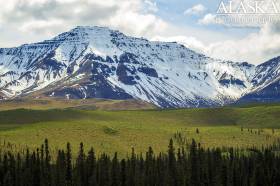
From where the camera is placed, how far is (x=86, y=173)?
194 metres

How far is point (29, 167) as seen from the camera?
19350 cm

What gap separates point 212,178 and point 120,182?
31.6 m

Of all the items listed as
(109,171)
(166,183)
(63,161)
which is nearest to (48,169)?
(63,161)

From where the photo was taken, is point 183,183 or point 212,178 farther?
point 212,178

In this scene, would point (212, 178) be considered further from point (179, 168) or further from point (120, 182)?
point (120, 182)

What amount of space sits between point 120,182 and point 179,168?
21.6 metres

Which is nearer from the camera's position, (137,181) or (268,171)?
(137,181)

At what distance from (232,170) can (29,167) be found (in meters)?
Result: 66.2

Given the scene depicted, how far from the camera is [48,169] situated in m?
190

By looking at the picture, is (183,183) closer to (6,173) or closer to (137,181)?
(137,181)

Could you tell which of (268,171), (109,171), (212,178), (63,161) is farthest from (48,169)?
(268,171)

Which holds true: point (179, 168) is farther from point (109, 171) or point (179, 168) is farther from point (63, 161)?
point (63, 161)

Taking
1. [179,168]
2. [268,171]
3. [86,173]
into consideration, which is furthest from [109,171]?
[268,171]

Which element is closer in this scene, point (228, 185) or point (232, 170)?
point (228, 185)
